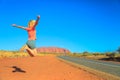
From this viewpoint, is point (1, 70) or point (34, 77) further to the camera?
point (1, 70)

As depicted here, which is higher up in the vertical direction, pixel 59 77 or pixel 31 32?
pixel 31 32

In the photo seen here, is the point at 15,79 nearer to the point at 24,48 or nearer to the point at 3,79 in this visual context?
the point at 3,79

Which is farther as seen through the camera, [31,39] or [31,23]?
[31,23]

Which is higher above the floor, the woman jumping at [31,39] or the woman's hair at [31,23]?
the woman's hair at [31,23]

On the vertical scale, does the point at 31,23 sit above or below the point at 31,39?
above

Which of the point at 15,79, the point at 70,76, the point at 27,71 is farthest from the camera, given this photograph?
the point at 27,71

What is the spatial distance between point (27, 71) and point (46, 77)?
2233mm

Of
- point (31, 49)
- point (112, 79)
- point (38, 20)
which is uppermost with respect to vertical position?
point (38, 20)

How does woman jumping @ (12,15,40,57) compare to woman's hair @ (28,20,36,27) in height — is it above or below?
below

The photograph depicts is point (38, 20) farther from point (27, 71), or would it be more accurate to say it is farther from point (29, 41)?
point (27, 71)

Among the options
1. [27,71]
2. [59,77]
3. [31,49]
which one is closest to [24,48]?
[31,49]

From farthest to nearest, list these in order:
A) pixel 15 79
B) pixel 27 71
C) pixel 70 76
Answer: pixel 27 71 < pixel 70 76 < pixel 15 79

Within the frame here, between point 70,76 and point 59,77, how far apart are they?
26.6 inches

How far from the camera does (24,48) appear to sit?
15.3 meters
